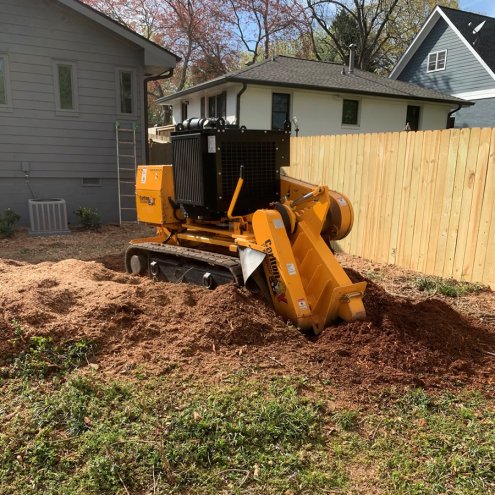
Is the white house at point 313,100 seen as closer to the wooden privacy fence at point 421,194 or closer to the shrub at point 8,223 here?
the wooden privacy fence at point 421,194

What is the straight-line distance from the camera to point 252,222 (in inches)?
179

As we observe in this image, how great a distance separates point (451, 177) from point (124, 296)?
4.88 m

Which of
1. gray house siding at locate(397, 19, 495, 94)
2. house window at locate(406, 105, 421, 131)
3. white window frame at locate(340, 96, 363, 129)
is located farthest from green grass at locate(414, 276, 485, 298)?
gray house siding at locate(397, 19, 495, 94)

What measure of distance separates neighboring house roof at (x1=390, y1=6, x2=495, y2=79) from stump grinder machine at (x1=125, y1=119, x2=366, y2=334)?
20624 millimetres

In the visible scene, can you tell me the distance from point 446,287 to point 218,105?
13.7 metres

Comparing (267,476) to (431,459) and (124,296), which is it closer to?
(431,459)

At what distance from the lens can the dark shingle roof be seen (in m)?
22.2

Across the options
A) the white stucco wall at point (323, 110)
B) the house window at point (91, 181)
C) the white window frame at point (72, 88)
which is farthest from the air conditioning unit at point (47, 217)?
the white stucco wall at point (323, 110)

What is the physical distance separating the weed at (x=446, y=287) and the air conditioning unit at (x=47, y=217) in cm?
781

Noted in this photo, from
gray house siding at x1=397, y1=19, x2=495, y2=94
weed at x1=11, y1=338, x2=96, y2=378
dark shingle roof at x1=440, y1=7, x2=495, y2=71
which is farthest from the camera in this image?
gray house siding at x1=397, y1=19, x2=495, y2=94

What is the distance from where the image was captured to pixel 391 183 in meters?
7.80

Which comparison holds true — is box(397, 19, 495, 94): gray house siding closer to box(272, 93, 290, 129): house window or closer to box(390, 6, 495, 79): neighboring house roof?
box(390, 6, 495, 79): neighboring house roof

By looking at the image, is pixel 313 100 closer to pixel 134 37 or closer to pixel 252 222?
pixel 134 37

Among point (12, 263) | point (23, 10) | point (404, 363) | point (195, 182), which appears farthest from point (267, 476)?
point (23, 10)
